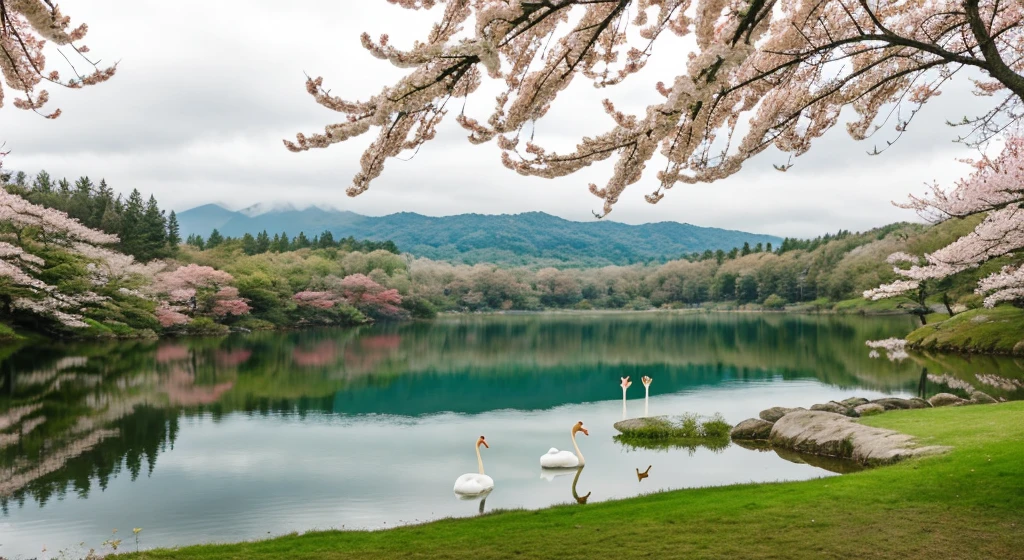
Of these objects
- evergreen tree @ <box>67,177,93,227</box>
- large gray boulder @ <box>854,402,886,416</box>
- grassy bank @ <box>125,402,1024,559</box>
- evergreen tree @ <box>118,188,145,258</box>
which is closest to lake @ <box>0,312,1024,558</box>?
grassy bank @ <box>125,402,1024,559</box>

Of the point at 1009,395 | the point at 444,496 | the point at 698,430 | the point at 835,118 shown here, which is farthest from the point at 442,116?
the point at 1009,395

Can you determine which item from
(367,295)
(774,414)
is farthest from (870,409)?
(367,295)

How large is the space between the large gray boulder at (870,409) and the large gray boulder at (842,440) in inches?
80.4

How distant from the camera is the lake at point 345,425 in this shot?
905 cm

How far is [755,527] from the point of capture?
5.80 meters

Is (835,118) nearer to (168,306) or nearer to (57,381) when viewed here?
(57,381)

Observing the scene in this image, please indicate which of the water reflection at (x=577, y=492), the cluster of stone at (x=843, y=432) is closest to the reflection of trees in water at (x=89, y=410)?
the water reflection at (x=577, y=492)

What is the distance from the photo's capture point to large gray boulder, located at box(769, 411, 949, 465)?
9594mm

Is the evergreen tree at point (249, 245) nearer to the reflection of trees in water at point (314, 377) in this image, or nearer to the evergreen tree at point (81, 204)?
the evergreen tree at point (81, 204)

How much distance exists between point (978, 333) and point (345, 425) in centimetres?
2558

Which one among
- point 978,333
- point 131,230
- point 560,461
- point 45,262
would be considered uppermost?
point 131,230

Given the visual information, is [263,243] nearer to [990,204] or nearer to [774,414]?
[774,414]

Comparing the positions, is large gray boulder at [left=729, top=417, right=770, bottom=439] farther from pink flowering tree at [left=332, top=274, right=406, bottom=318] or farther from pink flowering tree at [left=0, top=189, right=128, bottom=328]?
pink flowering tree at [left=332, top=274, right=406, bottom=318]

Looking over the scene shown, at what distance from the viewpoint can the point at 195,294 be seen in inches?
1585
